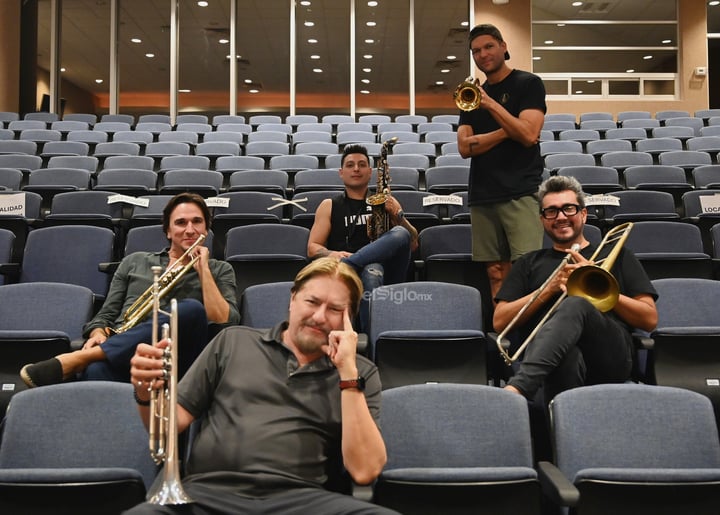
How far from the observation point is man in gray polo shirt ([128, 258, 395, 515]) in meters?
1.69

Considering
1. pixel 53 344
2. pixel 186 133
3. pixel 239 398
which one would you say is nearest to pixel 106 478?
pixel 239 398

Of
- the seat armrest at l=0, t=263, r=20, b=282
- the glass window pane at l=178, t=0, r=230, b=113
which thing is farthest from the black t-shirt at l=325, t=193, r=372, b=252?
the glass window pane at l=178, t=0, r=230, b=113

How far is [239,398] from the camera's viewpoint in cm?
188

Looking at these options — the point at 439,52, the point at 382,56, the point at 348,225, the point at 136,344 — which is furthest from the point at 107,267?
the point at 439,52

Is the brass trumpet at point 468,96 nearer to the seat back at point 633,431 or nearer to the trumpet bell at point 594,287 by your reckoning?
the trumpet bell at point 594,287

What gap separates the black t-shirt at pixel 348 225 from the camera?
3725 millimetres

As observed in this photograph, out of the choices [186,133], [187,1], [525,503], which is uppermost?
[187,1]

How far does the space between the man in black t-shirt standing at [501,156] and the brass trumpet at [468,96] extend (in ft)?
0.12

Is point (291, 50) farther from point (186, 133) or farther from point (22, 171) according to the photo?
point (22, 171)

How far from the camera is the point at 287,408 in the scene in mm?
1869

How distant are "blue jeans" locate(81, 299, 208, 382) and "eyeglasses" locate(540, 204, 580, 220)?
4.81 feet

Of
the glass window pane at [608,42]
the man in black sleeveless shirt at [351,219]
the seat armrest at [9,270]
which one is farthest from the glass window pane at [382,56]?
the seat armrest at [9,270]

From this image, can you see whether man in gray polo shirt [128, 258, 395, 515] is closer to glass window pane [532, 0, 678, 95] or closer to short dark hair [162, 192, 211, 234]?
short dark hair [162, 192, 211, 234]

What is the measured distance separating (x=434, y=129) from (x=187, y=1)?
5220 mm
